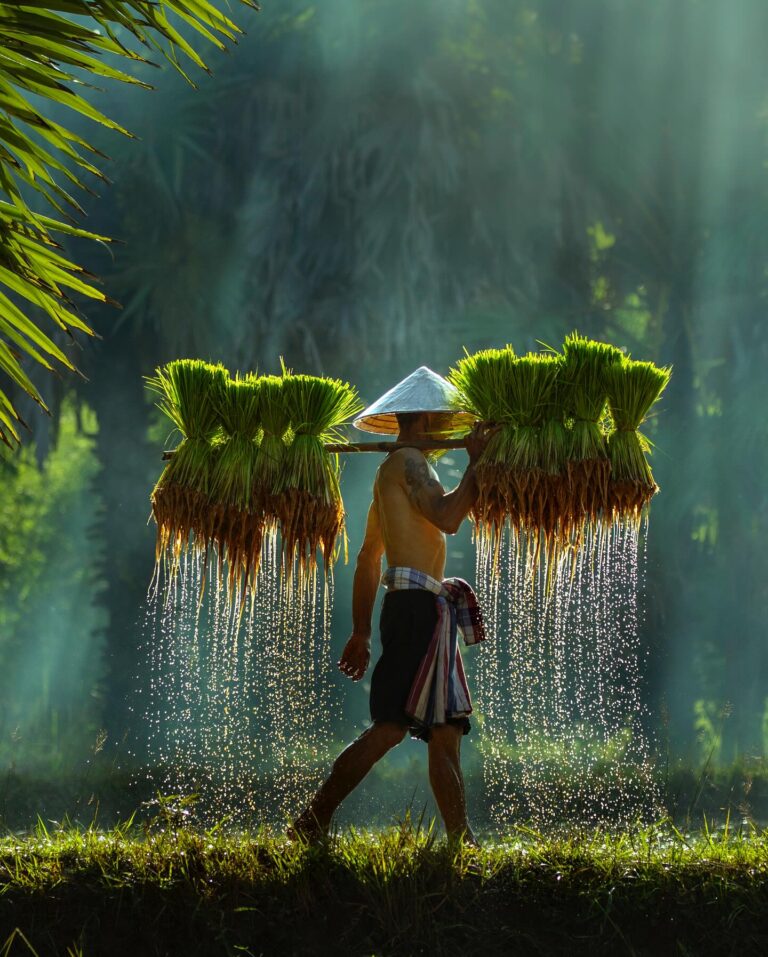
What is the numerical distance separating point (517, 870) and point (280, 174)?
10.0 meters

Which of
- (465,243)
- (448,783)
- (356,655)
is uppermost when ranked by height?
(465,243)

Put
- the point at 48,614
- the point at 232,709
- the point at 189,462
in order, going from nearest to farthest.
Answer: the point at 189,462, the point at 232,709, the point at 48,614

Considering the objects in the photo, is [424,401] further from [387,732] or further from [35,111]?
[35,111]

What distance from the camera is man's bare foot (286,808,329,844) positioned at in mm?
4480

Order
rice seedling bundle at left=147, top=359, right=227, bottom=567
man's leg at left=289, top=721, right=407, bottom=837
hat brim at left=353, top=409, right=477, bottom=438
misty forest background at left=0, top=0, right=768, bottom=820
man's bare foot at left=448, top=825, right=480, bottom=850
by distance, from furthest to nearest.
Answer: misty forest background at left=0, top=0, right=768, bottom=820 → rice seedling bundle at left=147, top=359, right=227, bottom=567 → hat brim at left=353, top=409, right=477, bottom=438 → man's leg at left=289, top=721, right=407, bottom=837 → man's bare foot at left=448, top=825, right=480, bottom=850

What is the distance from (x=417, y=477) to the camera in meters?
4.59

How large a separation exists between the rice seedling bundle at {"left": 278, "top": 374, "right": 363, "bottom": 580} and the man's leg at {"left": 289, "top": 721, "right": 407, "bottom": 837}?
0.77 m

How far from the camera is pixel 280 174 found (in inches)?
→ 511

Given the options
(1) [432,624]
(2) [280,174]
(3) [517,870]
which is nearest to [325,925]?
(3) [517,870]

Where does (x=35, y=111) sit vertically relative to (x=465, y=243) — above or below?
below

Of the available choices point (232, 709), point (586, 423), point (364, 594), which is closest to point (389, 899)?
point (364, 594)

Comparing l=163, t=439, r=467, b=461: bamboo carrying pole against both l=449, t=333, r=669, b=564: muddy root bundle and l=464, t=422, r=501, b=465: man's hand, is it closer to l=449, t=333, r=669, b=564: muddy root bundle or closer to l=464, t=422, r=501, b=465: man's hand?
l=464, t=422, r=501, b=465: man's hand

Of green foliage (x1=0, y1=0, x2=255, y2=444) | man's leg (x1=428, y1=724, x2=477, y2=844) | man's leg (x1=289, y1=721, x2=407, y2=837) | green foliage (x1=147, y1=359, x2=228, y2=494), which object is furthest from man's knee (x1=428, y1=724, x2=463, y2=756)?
green foliage (x1=0, y1=0, x2=255, y2=444)

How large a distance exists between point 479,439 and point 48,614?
12478 mm
